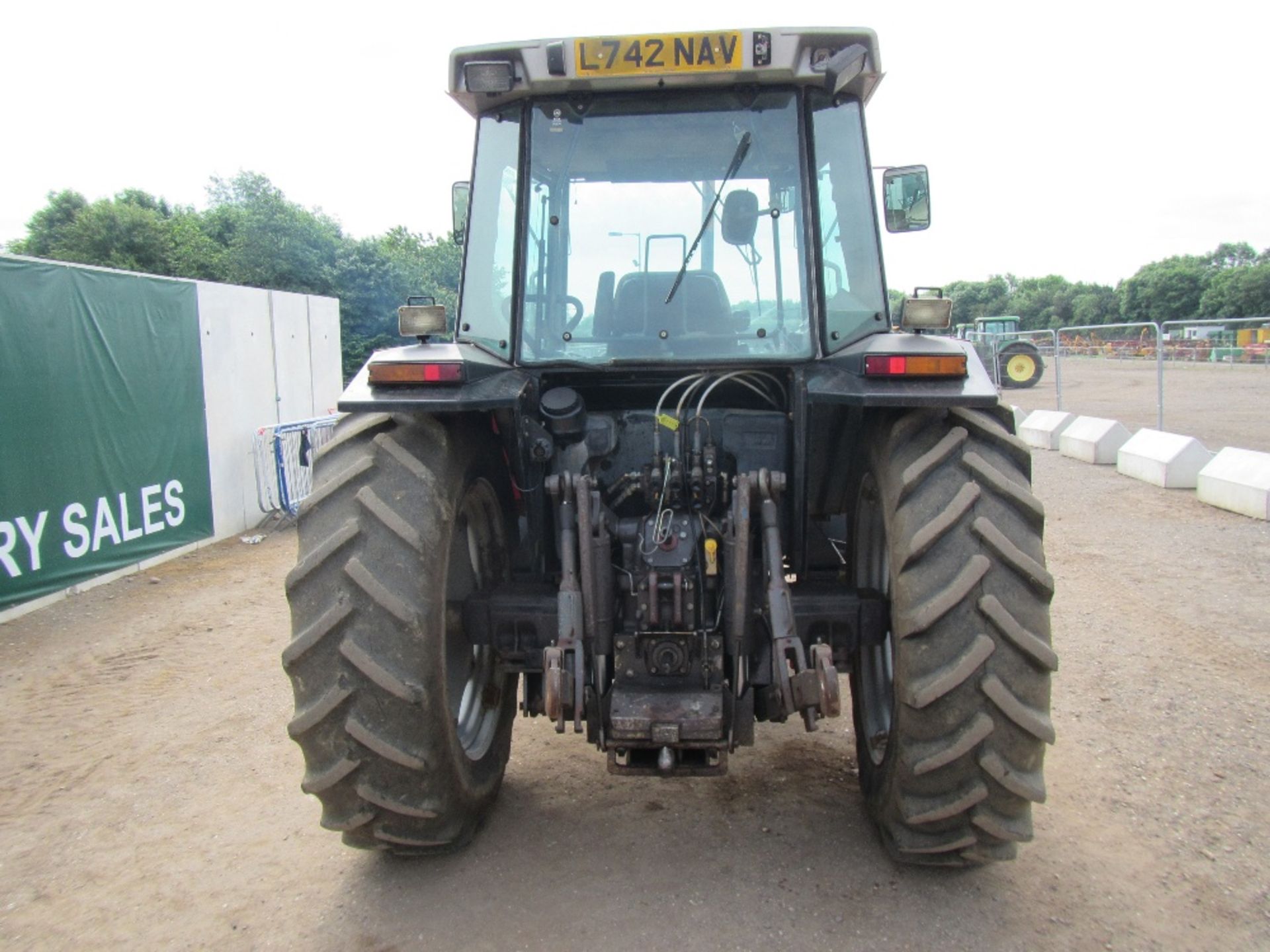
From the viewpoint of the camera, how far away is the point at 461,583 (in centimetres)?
341

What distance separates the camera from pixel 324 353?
42.2 ft

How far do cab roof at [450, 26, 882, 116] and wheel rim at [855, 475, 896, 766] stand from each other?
1.46m

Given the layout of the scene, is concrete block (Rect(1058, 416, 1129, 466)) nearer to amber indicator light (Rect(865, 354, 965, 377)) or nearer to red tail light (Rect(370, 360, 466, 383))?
amber indicator light (Rect(865, 354, 965, 377))

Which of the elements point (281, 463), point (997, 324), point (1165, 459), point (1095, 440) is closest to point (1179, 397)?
point (1095, 440)

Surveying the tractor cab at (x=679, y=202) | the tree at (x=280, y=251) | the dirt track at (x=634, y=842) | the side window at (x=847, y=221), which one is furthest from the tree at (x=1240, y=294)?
the tractor cab at (x=679, y=202)

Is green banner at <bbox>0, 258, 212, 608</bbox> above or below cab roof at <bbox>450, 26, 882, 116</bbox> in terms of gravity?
below

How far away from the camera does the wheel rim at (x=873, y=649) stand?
11.0ft

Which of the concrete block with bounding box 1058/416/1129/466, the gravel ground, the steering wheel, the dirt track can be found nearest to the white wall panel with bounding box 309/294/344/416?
the dirt track

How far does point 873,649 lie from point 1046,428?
1265 centimetres

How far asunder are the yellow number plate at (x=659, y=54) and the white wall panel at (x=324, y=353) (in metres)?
9.92

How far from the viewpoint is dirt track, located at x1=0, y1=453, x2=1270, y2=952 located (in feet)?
9.39

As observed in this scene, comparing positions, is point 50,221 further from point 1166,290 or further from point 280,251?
point 1166,290

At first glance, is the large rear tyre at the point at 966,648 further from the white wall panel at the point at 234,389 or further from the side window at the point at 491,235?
the white wall panel at the point at 234,389

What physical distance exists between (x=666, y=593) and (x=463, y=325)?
1.38 meters
